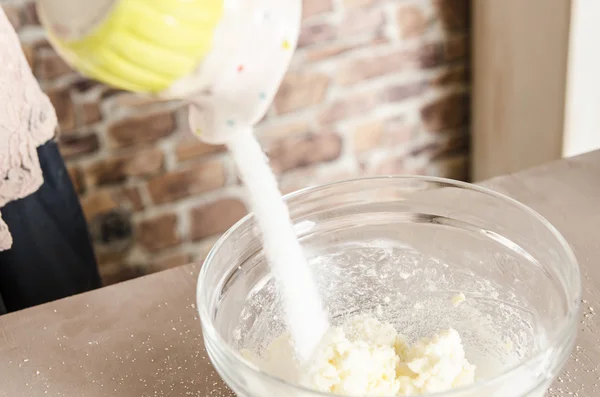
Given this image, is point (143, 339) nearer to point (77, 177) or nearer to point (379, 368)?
point (379, 368)

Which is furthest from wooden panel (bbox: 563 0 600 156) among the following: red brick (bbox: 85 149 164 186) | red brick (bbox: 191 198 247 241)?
red brick (bbox: 85 149 164 186)

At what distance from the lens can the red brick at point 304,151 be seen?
58.3 inches

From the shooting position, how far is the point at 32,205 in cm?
97

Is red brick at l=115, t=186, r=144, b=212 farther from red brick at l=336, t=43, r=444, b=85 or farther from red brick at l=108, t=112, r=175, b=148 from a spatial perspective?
red brick at l=336, t=43, r=444, b=85

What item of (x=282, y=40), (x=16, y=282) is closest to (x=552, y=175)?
(x=282, y=40)

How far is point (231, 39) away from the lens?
0.44 meters

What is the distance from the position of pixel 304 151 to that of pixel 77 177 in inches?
19.0

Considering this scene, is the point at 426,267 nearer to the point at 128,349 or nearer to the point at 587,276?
the point at 587,276

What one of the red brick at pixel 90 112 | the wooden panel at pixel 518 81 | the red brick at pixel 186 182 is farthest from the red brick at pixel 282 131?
the wooden panel at pixel 518 81

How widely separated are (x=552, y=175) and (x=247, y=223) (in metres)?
0.44

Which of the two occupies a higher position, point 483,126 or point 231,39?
point 231,39

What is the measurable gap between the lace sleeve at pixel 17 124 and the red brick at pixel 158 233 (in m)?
0.51

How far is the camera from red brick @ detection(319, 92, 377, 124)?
4.89 ft

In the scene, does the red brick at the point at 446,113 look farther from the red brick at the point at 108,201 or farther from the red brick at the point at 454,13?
the red brick at the point at 108,201
